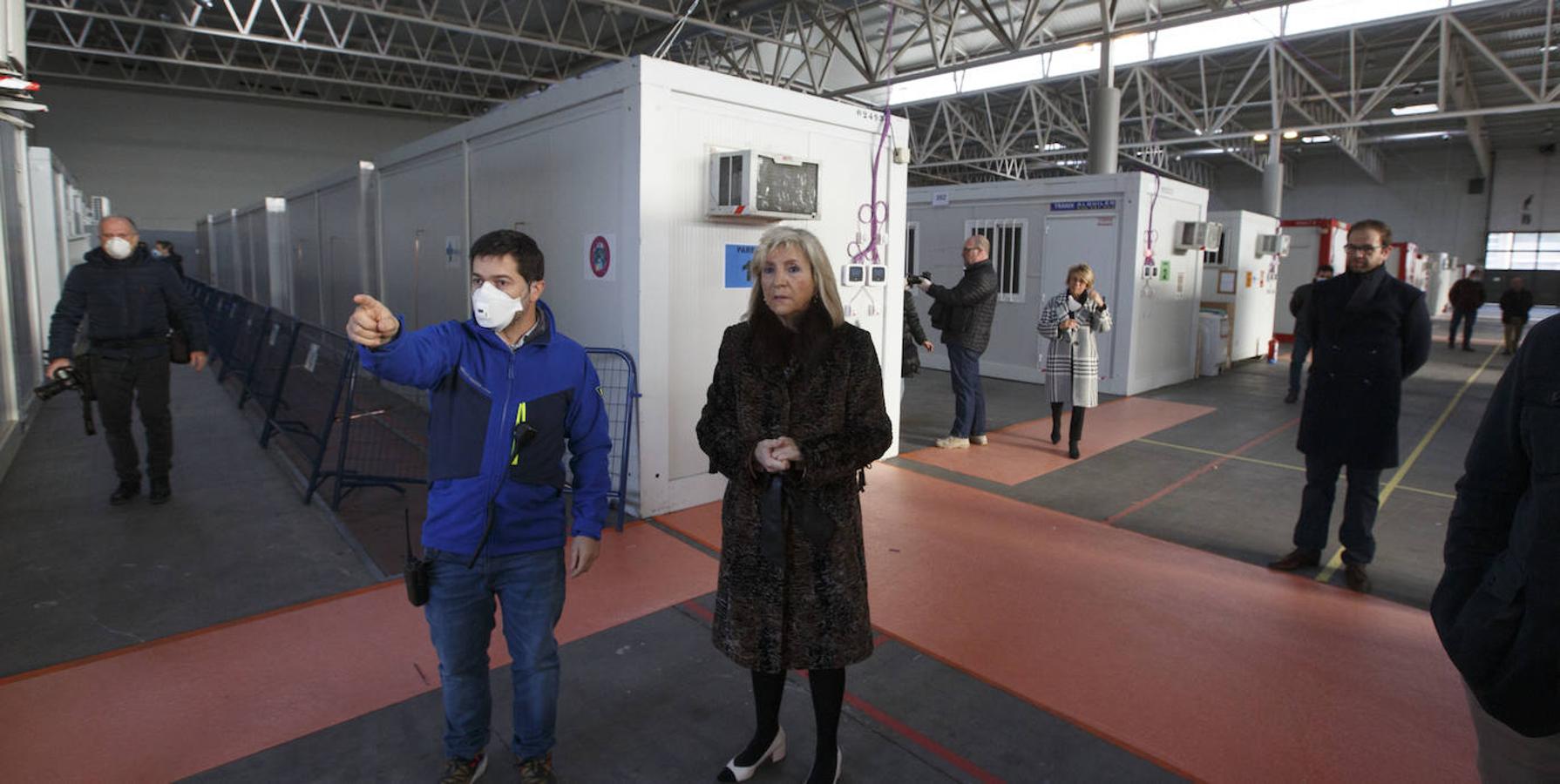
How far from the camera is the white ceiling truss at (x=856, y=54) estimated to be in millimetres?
13984

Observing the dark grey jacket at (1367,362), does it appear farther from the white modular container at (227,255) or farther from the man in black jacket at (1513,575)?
the white modular container at (227,255)

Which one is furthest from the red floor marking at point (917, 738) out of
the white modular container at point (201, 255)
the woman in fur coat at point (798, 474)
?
the white modular container at point (201, 255)

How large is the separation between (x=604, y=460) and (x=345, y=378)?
11.9 ft

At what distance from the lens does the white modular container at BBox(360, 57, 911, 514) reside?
4777 millimetres

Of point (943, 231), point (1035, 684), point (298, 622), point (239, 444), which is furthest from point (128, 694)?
point (943, 231)

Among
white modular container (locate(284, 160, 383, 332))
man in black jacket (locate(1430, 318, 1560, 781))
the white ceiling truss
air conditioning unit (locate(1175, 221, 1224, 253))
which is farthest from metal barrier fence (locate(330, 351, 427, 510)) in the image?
air conditioning unit (locate(1175, 221, 1224, 253))

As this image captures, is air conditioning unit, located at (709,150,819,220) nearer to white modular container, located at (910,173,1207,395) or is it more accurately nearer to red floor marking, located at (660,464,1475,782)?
red floor marking, located at (660,464,1475,782)

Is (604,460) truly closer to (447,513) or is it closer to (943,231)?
(447,513)

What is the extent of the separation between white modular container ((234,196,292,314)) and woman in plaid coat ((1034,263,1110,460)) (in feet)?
40.6

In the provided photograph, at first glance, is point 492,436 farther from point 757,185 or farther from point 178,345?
point 178,345

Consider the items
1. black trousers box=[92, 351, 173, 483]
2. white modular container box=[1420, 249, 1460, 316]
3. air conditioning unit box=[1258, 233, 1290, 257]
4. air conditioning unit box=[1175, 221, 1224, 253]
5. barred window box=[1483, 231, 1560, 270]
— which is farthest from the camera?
barred window box=[1483, 231, 1560, 270]

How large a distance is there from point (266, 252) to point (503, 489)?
16.5 meters

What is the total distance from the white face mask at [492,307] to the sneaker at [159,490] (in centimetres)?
438

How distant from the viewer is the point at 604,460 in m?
2.49
